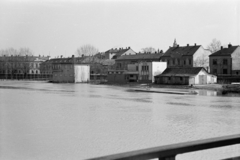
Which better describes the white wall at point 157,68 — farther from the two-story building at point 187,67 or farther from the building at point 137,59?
the building at point 137,59

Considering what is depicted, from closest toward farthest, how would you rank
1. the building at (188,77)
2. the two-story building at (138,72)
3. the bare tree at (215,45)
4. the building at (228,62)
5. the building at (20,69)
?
the building at (188,77) → the building at (228,62) → the two-story building at (138,72) → the bare tree at (215,45) → the building at (20,69)

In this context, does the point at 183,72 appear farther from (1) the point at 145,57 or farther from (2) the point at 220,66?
(1) the point at 145,57

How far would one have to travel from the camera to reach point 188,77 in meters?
52.4

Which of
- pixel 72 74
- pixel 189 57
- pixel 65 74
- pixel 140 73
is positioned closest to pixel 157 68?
pixel 140 73

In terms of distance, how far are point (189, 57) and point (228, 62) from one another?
10735 millimetres

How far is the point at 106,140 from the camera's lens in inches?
451

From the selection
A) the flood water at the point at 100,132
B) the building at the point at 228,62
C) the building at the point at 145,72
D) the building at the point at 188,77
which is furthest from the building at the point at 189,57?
the flood water at the point at 100,132

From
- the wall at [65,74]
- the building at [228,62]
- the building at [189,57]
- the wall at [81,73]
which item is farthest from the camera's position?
the wall at [65,74]

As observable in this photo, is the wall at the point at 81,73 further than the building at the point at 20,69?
No

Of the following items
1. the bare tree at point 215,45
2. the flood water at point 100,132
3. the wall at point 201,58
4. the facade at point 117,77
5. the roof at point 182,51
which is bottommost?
the flood water at point 100,132

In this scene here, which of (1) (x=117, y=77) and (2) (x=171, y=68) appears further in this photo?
(1) (x=117, y=77)

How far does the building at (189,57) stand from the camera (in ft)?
222

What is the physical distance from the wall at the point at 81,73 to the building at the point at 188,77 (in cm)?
2315

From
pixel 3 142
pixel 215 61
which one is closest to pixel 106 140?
pixel 3 142
